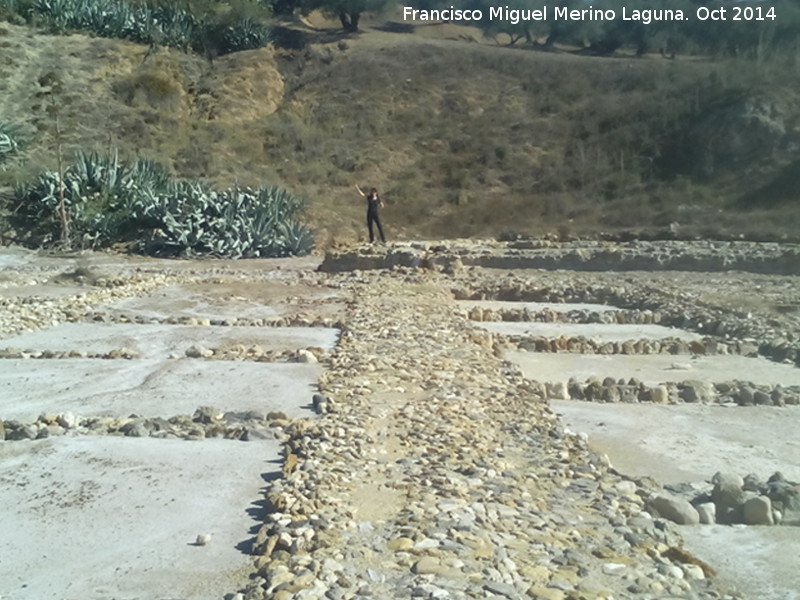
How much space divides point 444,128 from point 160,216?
16.7 m

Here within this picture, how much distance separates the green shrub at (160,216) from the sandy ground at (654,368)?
40.8 ft

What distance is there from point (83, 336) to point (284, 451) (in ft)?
16.5

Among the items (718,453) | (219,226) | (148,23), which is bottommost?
(718,453)

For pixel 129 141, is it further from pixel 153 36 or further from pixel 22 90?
pixel 153 36

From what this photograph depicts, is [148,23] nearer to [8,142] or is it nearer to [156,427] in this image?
[8,142]

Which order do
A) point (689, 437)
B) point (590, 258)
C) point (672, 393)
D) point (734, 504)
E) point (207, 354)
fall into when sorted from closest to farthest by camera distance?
point (734, 504), point (689, 437), point (672, 393), point (207, 354), point (590, 258)

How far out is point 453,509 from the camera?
201 inches

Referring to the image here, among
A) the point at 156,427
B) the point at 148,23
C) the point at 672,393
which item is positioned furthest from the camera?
the point at 148,23

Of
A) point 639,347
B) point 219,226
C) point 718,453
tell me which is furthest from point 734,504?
point 219,226

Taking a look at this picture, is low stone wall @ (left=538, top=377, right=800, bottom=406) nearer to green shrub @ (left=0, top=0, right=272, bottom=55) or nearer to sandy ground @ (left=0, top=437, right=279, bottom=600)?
sandy ground @ (left=0, top=437, right=279, bottom=600)

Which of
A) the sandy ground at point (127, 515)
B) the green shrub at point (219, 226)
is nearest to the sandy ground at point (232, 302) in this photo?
the green shrub at point (219, 226)

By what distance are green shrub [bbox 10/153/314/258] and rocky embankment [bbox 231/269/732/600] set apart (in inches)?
550

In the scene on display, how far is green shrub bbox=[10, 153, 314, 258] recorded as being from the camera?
21.7 meters

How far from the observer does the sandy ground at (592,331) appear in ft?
37.8
